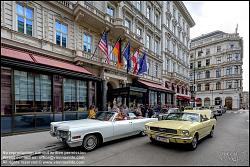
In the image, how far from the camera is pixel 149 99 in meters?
22.1

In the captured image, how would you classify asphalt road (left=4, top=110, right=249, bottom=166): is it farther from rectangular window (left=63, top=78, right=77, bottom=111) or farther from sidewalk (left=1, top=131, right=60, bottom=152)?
rectangular window (left=63, top=78, right=77, bottom=111)

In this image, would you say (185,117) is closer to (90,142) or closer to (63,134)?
(90,142)

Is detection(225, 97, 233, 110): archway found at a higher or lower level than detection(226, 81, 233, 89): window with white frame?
lower

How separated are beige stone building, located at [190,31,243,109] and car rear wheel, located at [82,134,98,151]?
50150 mm

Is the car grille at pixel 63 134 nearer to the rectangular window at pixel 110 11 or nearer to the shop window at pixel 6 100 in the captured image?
the shop window at pixel 6 100

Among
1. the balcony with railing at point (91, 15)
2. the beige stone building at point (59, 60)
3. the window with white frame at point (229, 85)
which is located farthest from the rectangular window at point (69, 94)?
the window with white frame at point (229, 85)

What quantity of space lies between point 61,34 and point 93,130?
9687mm

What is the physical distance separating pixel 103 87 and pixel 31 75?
6849mm

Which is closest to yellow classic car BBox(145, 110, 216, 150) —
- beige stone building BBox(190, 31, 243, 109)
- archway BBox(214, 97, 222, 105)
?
beige stone building BBox(190, 31, 243, 109)

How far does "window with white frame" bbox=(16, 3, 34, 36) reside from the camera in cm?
1104

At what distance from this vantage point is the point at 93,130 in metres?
6.50

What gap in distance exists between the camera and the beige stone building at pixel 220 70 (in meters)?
50.7

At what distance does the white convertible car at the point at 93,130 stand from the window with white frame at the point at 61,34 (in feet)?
26.1

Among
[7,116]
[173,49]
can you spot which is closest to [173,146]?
[7,116]
